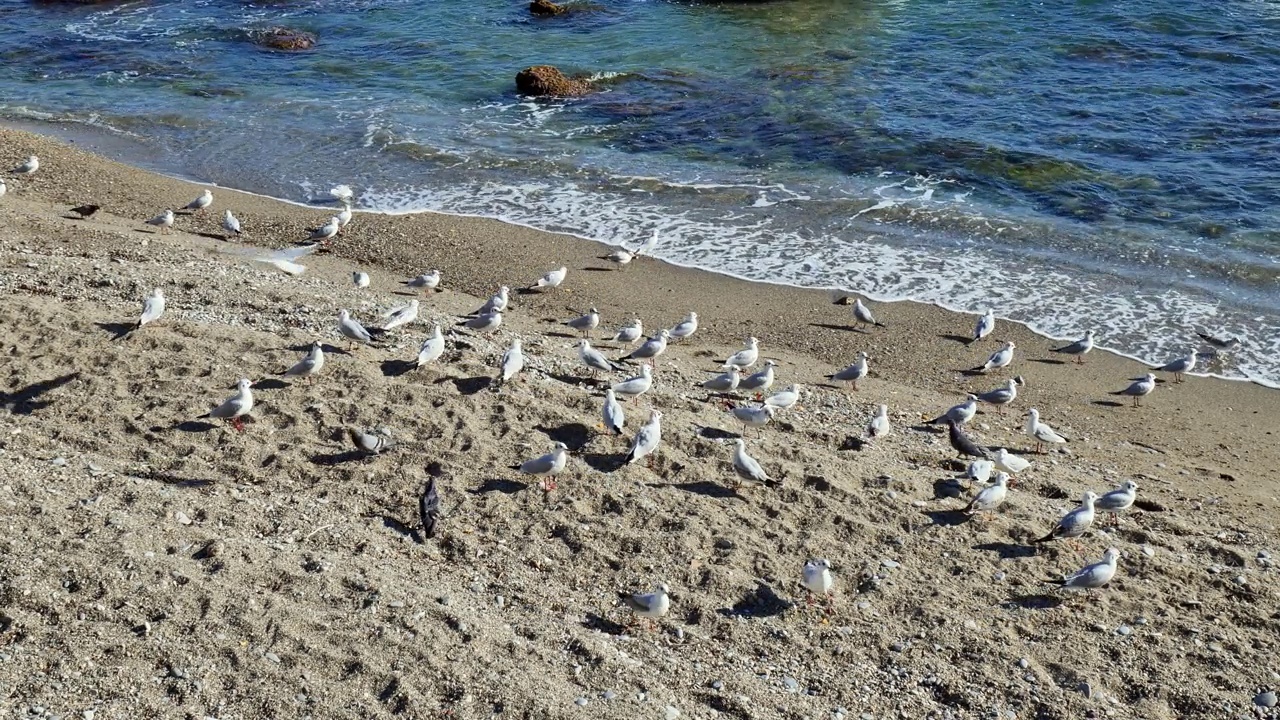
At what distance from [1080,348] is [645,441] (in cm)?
607

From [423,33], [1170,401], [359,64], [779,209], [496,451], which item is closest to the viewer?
[496,451]

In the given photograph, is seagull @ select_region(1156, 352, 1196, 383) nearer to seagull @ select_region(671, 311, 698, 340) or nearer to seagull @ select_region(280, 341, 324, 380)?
seagull @ select_region(671, 311, 698, 340)

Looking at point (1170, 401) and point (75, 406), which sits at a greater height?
point (75, 406)

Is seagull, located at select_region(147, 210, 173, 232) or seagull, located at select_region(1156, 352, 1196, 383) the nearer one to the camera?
seagull, located at select_region(1156, 352, 1196, 383)

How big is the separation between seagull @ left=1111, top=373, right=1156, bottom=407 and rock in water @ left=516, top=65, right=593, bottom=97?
Answer: 561 inches

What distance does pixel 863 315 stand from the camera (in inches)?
531

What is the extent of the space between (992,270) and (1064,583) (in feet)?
24.9

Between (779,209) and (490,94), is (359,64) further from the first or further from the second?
(779,209)

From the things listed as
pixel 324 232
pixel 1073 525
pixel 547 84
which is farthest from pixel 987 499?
pixel 547 84

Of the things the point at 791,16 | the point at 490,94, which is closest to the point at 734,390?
the point at 490,94

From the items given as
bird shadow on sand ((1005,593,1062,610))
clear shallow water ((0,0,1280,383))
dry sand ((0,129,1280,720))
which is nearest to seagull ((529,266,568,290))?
dry sand ((0,129,1280,720))

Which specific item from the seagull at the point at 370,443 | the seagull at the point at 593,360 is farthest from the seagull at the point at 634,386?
the seagull at the point at 370,443

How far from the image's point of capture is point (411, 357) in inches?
434

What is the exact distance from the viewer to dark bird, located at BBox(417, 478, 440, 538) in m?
8.48
